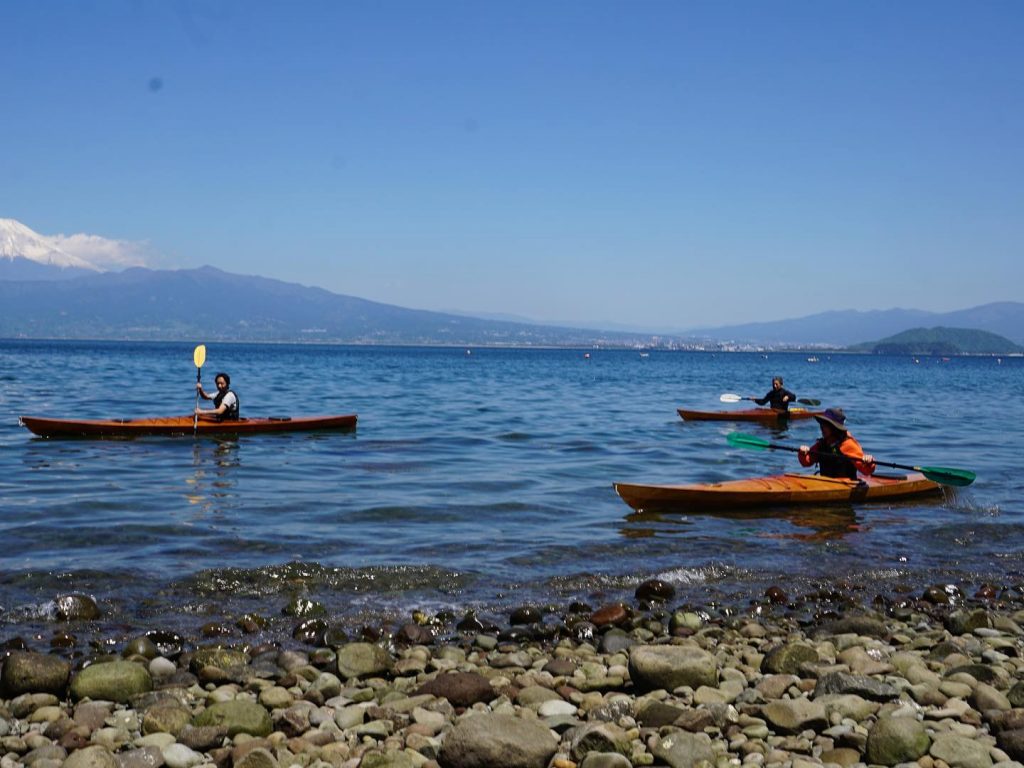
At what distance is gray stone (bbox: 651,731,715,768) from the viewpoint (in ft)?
16.6

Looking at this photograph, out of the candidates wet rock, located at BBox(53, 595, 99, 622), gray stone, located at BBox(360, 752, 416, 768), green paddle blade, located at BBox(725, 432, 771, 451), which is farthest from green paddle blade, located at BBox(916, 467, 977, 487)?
gray stone, located at BBox(360, 752, 416, 768)

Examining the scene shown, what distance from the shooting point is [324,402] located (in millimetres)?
35719

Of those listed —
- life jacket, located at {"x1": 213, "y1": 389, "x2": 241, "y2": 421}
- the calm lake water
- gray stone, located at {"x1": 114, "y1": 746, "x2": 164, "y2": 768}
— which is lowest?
the calm lake water

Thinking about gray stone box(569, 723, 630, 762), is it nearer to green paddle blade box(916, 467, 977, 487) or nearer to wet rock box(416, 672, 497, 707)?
wet rock box(416, 672, 497, 707)

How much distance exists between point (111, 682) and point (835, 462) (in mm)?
11098

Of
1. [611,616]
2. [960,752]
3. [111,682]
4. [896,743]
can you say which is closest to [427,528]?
[611,616]

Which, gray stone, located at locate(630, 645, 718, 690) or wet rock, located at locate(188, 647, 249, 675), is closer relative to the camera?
gray stone, located at locate(630, 645, 718, 690)

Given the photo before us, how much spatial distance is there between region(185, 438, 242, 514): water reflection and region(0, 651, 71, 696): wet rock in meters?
6.92

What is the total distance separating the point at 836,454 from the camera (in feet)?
47.5

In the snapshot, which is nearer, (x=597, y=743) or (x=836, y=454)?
(x=597, y=743)

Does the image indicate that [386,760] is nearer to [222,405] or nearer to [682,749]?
[682,749]

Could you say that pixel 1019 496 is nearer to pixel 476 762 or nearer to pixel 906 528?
pixel 906 528

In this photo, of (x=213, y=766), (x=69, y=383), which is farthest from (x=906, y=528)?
(x=69, y=383)

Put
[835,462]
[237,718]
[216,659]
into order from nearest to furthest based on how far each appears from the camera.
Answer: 1. [237,718]
2. [216,659]
3. [835,462]
